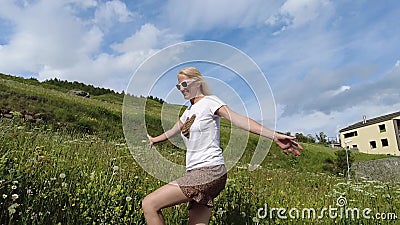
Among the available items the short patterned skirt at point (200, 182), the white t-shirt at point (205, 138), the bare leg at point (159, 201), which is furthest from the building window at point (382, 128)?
the bare leg at point (159, 201)

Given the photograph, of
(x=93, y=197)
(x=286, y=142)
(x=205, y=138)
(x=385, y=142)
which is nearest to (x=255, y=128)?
(x=286, y=142)

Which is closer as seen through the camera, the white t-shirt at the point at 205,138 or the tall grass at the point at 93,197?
the white t-shirt at the point at 205,138

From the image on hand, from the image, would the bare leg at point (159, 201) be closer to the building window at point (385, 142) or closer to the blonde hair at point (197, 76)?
the blonde hair at point (197, 76)

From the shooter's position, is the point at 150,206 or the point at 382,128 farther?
the point at 382,128

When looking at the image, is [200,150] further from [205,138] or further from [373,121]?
[373,121]

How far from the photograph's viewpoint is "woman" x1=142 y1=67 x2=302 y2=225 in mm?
3480

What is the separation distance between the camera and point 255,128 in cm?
355

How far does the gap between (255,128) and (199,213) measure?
3.21 feet

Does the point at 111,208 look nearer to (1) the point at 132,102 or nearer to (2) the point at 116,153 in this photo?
(1) the point at 132,102

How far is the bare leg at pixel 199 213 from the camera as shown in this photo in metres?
3.72

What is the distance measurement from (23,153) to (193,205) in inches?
122

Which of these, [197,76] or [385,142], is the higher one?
[385,142]

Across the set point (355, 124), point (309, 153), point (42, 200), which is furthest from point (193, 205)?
point (355, 124)

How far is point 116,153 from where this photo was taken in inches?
309
